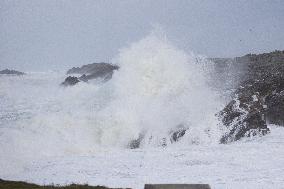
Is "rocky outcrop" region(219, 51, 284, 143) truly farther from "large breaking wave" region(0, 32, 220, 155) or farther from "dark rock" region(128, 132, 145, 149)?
"dark rock" region(128, 132, 145, 149)

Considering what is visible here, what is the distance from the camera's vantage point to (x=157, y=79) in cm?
2723

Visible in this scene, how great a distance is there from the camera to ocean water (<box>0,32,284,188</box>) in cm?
1179

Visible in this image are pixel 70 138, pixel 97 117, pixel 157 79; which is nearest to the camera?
pixel 70 138

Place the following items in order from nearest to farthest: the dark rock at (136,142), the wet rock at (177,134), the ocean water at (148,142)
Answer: the ocean water at (148,142) → the wet rock at (177,134) → the dark rock at (136,142)

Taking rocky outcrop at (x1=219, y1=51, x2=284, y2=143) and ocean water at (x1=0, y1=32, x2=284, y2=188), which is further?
rocky outcrop at (x1=219, y1=51, x2=284, y2=143)

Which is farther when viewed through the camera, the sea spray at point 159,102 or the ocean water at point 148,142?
the sea spray at point 159,102

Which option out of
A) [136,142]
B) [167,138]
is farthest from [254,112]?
[136,142]

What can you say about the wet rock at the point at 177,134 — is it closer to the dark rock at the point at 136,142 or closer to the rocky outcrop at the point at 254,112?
the dark rock at the point at 136,142

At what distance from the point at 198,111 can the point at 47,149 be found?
7902 millimetres

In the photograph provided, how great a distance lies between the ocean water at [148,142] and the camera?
38.7ft

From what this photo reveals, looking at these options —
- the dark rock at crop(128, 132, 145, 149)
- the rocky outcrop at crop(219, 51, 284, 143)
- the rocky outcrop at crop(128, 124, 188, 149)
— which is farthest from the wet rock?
the rocky outcrop at crop(219, 51, 284, 143)

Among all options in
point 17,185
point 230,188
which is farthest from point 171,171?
point 17,185

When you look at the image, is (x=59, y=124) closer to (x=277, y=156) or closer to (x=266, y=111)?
(x=266, y=111)

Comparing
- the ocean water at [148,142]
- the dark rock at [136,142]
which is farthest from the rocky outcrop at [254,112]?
the dark rock at [136,142]
